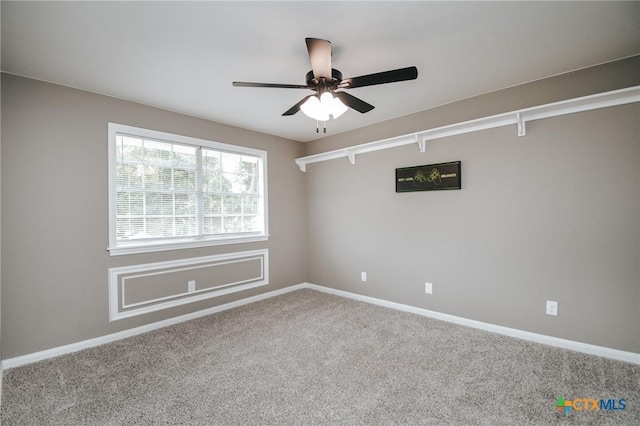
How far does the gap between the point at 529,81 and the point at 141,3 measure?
326 centimetres

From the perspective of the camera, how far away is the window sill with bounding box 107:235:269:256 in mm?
3102

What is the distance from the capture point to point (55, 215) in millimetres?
2742

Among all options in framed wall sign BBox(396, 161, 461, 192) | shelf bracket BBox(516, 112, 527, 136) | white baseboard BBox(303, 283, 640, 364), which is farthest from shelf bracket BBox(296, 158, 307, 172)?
shelf bracket BBox(516, 112, 527, 136)

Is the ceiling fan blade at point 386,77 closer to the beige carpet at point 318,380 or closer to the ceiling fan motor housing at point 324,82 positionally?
the ceiling fan motor housing at point 324,82

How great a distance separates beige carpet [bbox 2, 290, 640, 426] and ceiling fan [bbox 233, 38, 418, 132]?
6.78 ft

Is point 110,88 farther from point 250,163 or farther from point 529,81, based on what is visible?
point 529,81

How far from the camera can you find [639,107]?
2393 millimetres

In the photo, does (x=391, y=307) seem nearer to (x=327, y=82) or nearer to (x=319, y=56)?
(x=327, y=82)

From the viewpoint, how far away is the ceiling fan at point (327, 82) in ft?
6.25

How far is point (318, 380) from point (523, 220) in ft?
7.99

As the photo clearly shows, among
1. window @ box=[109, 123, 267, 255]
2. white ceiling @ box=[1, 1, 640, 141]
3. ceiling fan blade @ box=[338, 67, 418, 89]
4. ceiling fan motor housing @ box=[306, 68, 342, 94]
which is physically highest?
white ceiling @ box=[1, 1, 640, 141]

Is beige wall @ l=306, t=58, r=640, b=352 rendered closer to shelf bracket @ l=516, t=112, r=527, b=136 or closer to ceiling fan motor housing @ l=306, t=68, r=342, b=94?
shelf bracket @ l=516, t=112, r=527, b=136

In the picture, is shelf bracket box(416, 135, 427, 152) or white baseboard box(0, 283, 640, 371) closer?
white baseboard box(0, 283, 640, 371)

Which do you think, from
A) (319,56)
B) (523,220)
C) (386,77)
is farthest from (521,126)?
(319,56)
